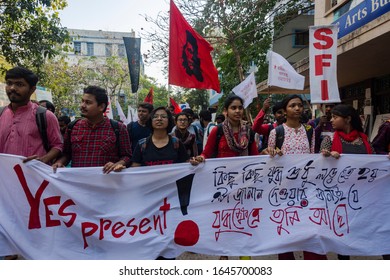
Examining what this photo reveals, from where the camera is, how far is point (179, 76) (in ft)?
17.4

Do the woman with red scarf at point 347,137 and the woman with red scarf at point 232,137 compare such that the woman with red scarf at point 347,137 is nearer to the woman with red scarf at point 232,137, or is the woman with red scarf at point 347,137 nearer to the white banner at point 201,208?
the white banner at point 201,208

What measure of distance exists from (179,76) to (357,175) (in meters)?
2.86

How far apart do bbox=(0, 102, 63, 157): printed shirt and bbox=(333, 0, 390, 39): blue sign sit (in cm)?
637

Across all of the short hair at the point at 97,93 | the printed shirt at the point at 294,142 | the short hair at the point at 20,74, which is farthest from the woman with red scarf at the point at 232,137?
the short hair at the point at 20,74

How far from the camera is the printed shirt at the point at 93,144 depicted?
3.21 meters

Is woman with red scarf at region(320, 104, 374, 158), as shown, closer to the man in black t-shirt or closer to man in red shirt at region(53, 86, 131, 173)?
man in red shirt at region(53, 86, 131, 173)

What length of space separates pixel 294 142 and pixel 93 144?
179 centimetres

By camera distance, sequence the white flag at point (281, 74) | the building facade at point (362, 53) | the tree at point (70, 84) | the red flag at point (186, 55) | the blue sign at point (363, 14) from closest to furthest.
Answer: the white flag at point (281, 74) → the red flag at point (186, 55) → the building facade at point (362, 53) → the blue sign at point (363, 14) → the tree at point (70, 84)

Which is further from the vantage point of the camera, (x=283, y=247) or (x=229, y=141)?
(x=229, y=141)

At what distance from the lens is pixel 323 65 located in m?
4.54

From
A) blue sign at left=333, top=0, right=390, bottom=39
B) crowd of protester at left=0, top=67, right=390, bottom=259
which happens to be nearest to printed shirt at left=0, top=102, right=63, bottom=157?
crowd of protester at left=0, top=67, right=390, bottom=259

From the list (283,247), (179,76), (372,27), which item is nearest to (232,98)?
(283,247)

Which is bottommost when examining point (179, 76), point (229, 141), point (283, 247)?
point (283, 247)

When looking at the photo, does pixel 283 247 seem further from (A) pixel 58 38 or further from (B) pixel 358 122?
(A) pixel 58 38
